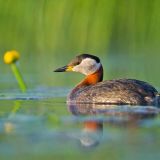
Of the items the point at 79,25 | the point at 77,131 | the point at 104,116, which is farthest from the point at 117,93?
the point at 79,25

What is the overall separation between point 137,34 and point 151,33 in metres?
0.78

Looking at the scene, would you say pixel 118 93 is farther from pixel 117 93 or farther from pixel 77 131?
pixel 77 131

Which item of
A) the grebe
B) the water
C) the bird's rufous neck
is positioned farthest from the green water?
the bird's rufous neck

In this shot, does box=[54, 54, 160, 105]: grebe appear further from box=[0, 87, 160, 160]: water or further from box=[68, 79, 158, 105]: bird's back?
Answer: box=[0, 87, 160, 160]: water

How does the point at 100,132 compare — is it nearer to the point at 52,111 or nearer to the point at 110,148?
the point at 110,148

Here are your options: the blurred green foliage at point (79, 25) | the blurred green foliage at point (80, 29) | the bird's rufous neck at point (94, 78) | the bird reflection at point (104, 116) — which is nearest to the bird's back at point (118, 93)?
the bird reflection at point (104, 116)

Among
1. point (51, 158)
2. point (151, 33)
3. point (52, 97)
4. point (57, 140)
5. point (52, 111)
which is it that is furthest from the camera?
point (151, 33)

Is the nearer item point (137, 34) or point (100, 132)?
point (100, 132)

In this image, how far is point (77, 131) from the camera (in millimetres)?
8766

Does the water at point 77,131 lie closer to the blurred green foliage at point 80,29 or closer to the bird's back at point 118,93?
the bird's back at point 118,93

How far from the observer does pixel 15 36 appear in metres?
20.4

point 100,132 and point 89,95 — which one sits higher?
point 100,132

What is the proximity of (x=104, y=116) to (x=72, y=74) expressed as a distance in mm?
7015

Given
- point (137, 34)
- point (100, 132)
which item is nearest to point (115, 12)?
point (137, 34)
